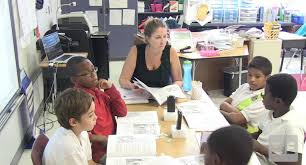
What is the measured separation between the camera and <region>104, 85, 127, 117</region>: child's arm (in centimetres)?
213

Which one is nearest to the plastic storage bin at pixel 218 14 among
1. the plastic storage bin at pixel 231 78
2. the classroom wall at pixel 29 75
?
the plastic storage bin at pixel 231 78

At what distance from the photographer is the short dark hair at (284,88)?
183 centimetres

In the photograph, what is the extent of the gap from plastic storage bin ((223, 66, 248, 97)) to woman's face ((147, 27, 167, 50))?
6.44 feet

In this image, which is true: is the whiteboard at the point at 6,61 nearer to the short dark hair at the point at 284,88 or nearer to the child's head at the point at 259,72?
the child's head at the point at 259,72

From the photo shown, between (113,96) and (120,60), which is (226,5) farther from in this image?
(113,96)

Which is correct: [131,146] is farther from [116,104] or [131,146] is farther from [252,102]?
[252,102]

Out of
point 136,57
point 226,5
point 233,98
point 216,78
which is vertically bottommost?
point 216,78

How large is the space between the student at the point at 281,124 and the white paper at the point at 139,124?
0.54 metres

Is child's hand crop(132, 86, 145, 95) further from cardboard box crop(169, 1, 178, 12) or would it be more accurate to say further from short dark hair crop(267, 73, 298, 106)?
cardboard box crop(169, 1, 178, 12)

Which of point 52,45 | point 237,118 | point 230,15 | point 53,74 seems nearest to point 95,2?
point 230,15

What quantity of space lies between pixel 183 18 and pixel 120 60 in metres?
1.30

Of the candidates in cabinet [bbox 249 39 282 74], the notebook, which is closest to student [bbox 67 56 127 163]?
the notebook

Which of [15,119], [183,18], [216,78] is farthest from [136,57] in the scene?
[183,18]

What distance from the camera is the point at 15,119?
301 cm
